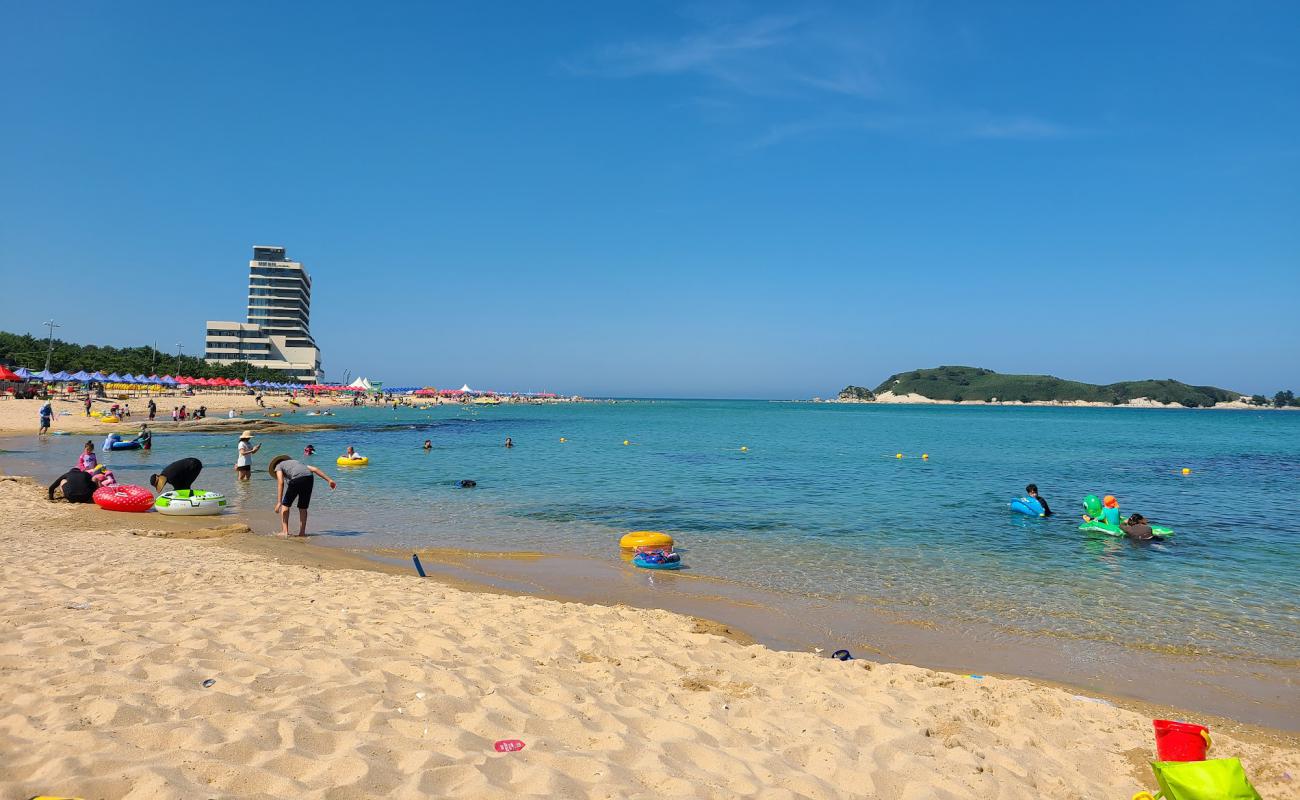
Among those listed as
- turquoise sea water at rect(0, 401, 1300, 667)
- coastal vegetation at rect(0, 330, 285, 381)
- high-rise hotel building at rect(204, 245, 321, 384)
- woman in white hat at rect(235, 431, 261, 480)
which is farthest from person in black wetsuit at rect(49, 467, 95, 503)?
high-rise hotel building at rect(204, 245, 321, 384)

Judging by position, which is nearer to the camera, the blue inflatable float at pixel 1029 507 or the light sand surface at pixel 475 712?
the light sand surface at pixel 475 712

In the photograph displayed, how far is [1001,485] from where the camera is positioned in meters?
27.2

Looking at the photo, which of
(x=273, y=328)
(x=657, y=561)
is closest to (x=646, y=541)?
(x=657, y=561)

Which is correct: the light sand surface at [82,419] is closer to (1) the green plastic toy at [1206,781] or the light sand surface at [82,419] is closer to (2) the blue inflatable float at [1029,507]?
(2) the blue inflatable float at [1029,507]

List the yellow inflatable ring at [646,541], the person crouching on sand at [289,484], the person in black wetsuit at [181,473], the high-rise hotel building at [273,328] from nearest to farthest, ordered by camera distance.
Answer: the yellow inflatable ring at [646,541], the person crouching on sand at [289,484], the person in black wetsuit at [181,473], the high-rise hotel building at [273,328]

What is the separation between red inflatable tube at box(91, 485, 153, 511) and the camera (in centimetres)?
1526

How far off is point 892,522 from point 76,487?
19892mm

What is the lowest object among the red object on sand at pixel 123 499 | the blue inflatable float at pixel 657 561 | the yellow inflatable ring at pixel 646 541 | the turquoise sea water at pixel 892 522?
the turquoise sea water at pixel 892 522

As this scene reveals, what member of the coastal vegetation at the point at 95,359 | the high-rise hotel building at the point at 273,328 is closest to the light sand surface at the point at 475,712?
the coastal vegetation at the point at 95,359

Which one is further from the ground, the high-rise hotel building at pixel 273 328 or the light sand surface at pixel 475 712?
the high-rise hotel building at pixel 273 328

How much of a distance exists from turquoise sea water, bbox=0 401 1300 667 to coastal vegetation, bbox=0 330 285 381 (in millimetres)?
47420

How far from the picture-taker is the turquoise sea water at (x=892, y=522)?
1069 centimetres

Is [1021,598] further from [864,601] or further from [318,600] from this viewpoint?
[318,600]

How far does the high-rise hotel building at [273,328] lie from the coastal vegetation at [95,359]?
39.1 metres
